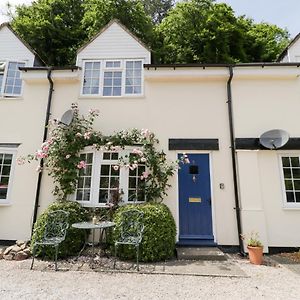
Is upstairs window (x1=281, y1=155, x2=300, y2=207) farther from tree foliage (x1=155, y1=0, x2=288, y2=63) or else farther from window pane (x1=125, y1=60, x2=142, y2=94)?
tree foliage (x1=155, y1=0, x2=288, y2=63)

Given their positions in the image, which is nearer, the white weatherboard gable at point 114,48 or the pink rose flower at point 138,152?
the pink rose flower at point 138,152

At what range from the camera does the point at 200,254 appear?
6.43 meters

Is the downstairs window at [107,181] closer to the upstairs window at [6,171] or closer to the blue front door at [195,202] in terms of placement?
the blue front door at [195,202]

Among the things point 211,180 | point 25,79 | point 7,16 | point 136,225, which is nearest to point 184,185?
point 211,180

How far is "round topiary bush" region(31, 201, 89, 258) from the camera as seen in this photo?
632 cm

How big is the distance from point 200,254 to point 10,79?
30.7 ft

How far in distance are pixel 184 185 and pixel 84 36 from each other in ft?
50.3

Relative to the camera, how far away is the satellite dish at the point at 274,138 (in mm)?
7422

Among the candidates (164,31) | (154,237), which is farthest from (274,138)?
(164,31)

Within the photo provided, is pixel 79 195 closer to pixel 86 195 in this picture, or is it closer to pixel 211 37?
pixel 86 195

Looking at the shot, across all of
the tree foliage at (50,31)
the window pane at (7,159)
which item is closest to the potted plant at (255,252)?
the window pane at (7,159)

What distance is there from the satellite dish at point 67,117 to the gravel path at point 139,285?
449 cm

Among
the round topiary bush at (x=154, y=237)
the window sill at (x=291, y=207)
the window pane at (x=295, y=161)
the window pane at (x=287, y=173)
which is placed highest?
the window pane at (x=295, y=161)

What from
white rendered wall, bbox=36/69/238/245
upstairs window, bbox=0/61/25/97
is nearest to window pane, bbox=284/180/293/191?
white rendered wall, bbox=36/69/238/245
